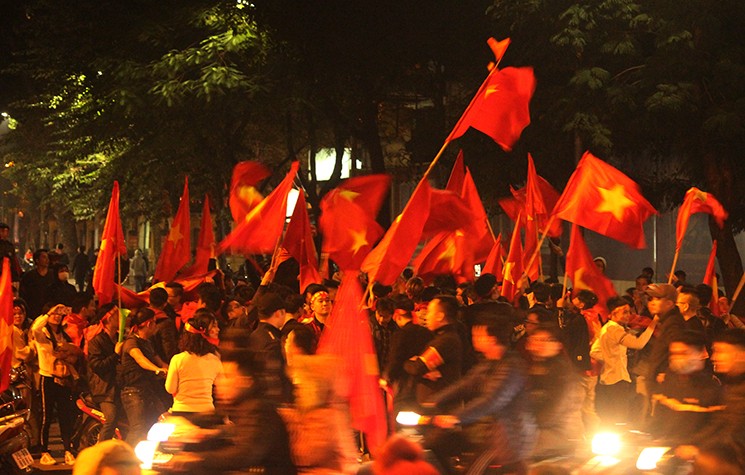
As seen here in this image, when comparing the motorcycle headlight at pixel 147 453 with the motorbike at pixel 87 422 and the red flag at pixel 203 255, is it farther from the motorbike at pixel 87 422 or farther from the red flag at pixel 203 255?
the red flag at pixel 203 255

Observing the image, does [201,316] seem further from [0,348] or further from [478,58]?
[478,58]

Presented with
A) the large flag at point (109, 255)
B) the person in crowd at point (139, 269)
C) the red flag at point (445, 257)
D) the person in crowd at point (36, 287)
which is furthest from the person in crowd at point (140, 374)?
the person in crowd at point (139, 269)

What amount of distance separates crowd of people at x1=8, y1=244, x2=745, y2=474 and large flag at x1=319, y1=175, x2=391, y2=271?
1.45 feet

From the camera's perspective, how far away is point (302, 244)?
16141 millimetres

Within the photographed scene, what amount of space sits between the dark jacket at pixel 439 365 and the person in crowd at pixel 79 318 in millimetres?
5577

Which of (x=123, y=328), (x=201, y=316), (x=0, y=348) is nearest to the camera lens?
(x=201, y=316)

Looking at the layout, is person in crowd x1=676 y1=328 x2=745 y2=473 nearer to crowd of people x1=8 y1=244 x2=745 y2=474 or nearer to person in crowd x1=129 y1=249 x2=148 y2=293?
crowd of people x1=8 y1=244 x2=745 y2=474

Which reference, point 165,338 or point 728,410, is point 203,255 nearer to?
point 165,338

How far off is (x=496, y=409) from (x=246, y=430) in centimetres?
197

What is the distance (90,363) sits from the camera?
1140 cm

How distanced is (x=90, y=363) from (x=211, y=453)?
5.64m

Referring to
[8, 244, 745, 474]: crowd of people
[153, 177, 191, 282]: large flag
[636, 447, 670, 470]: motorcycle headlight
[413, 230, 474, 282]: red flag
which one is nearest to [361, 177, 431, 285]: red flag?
[8, 244, 745, 474]: crowd of people

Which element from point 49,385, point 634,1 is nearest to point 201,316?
point 49,385

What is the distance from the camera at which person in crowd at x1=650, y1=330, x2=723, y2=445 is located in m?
7.44
